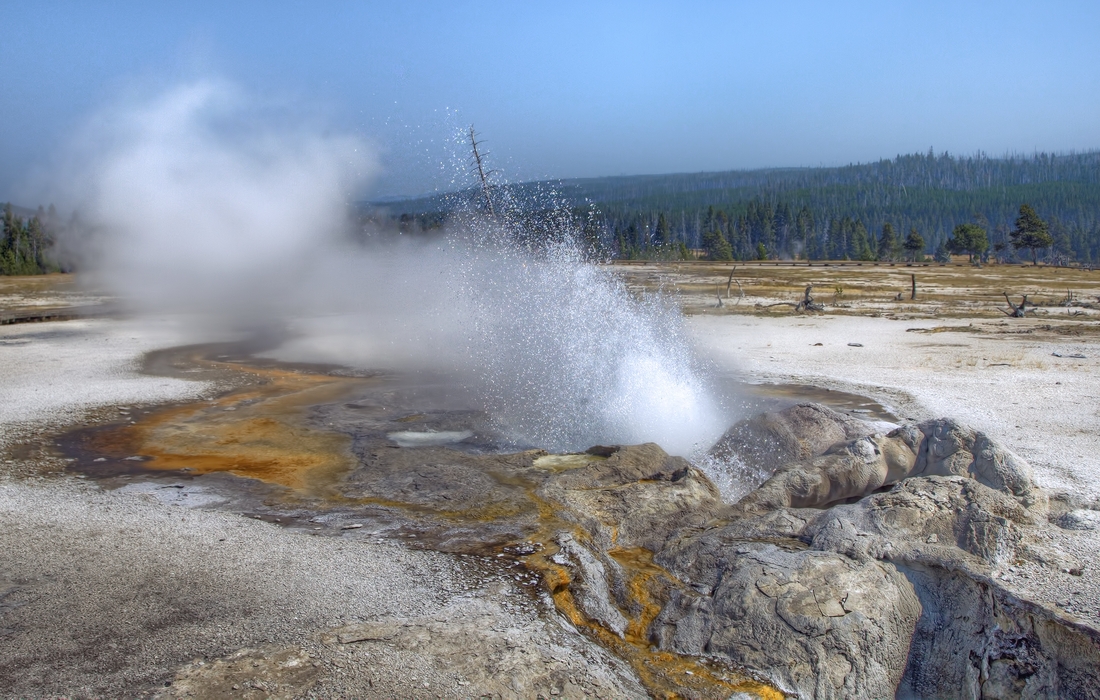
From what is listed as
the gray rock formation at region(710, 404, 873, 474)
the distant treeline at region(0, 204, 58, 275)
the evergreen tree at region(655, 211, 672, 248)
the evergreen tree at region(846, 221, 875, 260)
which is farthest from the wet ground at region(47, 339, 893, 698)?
the evergreen tree at region(846, 221, 875, 260)

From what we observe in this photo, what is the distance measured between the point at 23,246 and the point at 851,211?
109594 millimetres

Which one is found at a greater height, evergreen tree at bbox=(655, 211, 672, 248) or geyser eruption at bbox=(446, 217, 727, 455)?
evergreen tree at bbox=(655, 211, 672, 248)

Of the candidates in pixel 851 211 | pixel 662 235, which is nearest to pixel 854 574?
pixel 662 235

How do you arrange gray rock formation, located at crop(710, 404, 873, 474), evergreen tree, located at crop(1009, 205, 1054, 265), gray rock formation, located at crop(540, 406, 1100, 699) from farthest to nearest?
evergreen tree, located at crop(1009, 205, 1054, 265), gray rock formation, located at crop(710, 404, 873, 474), gray rock formation, located at crop(540, 406, 1100, 699)

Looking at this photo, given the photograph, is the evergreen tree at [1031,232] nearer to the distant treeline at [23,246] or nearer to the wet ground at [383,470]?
the wet ground at [383,470]

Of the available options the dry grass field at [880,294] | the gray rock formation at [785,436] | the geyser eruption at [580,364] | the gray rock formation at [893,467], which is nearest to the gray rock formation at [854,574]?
the gray rock formation at [893,467]

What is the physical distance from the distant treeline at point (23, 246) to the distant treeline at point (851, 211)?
26.6m

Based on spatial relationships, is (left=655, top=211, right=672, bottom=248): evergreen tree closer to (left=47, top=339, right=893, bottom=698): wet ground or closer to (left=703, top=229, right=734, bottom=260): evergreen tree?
(left=703, top=229, right=734, bottom=260): evergreen tree

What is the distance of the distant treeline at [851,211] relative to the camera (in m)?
73.1

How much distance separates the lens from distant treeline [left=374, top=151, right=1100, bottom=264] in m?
73.1

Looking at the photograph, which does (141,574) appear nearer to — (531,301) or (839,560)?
(839,560)

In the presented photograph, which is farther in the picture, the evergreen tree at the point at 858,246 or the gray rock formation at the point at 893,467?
the evergreen tree at the point at 858,246

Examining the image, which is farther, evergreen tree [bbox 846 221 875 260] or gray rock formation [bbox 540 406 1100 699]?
evergreen tree [bbox 846 221 875 260]

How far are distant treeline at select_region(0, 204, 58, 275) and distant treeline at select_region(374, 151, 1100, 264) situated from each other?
87.3 ft
